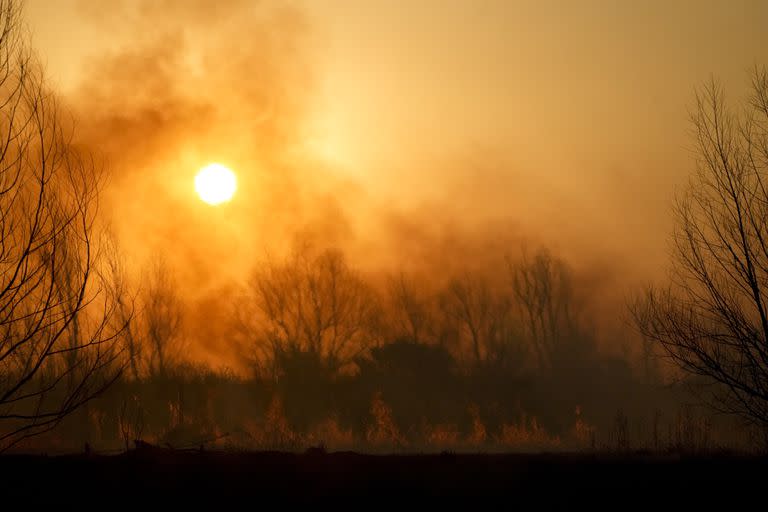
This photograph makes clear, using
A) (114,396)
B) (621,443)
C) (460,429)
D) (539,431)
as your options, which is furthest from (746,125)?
(114,396)

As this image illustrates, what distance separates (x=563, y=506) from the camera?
6246 millimetres

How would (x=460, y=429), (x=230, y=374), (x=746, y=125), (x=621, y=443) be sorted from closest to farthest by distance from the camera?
(x=746, y=125)
(x=621, y=443)
(x=460, y=429)
(x=230, y=374)

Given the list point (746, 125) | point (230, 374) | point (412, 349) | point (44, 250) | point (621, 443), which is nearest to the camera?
point (44, 250)

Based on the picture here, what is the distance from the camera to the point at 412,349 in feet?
124

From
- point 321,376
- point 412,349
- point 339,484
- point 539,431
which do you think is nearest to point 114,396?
point 321,376

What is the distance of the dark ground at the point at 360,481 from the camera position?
626 centimetres

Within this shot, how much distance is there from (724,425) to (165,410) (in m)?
28.3

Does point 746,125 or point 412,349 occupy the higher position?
point 746,125

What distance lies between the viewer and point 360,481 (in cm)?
666

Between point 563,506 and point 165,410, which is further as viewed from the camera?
point 165,410

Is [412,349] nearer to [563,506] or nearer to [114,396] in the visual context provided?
[114,396]

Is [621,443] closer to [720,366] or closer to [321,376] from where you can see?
[720,366]

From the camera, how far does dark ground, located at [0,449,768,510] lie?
6.26 m

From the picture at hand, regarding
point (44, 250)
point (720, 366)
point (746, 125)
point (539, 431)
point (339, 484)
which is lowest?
point (539, 431)
